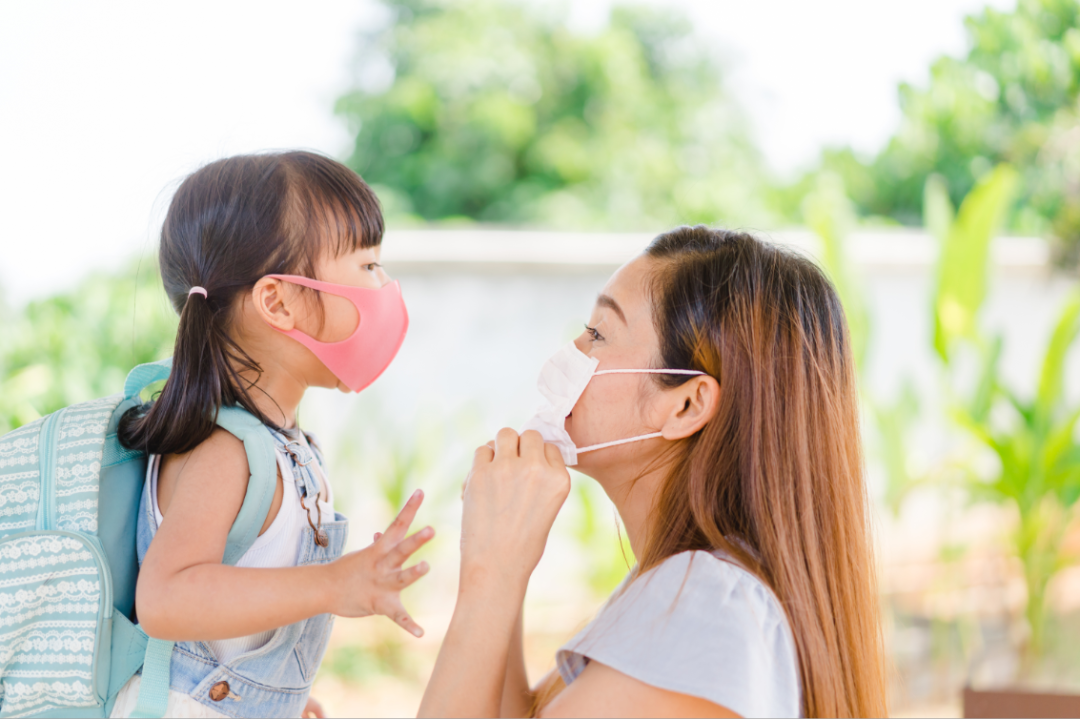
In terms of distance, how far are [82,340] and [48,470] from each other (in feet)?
10.5

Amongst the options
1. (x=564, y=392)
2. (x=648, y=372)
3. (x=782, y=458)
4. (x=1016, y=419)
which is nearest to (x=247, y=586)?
(x=564, y=392)

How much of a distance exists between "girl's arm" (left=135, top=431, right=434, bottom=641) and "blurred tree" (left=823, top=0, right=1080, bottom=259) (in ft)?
18.4

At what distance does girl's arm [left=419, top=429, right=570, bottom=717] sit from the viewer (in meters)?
1.07

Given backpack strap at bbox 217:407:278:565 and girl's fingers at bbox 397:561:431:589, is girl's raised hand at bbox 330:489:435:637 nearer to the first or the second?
girl's fingers at bbox 397:561:431:589

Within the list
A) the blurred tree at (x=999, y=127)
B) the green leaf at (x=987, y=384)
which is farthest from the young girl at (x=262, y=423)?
the blurred tree at (x=999, y=127)

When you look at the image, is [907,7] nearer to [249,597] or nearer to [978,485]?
[978,485]

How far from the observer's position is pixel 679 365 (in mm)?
1271

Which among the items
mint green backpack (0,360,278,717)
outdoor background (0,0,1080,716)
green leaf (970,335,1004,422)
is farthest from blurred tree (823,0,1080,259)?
mint green backpack (0,360,278,717)

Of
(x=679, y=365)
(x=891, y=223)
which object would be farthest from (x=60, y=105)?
(x=891, y=223)

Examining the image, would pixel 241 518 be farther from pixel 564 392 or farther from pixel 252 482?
pixel 564 392

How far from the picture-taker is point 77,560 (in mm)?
1109

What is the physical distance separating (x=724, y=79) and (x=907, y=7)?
352 centimetres

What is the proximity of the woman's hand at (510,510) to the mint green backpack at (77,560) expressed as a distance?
0.32 metres

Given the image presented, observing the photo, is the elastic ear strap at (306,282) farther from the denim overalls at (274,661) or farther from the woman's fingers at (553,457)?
the woman's fingers at (553,457)
